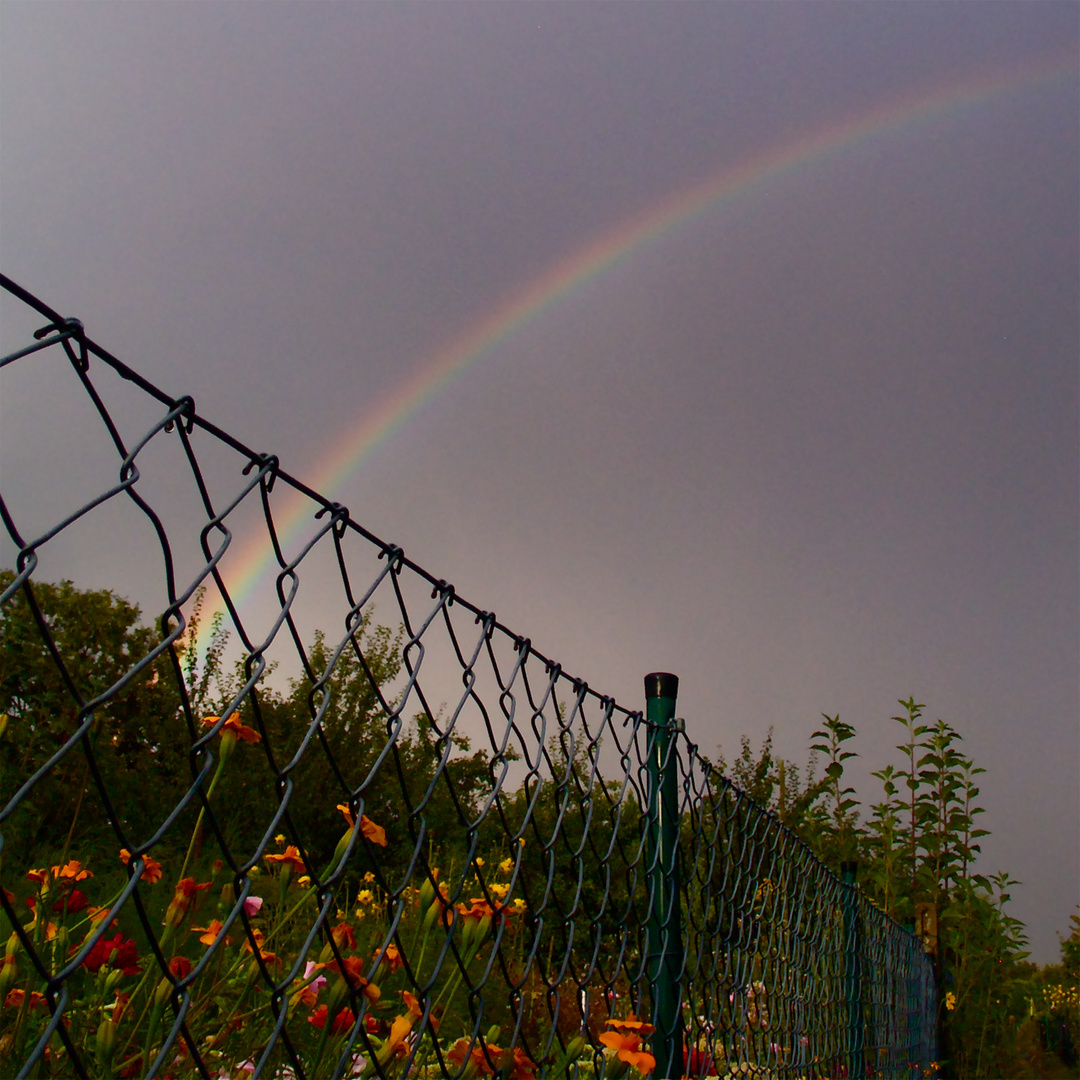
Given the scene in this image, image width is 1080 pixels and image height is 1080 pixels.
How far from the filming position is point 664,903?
157 centimetres

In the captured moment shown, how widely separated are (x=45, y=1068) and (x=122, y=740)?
535 centimetres

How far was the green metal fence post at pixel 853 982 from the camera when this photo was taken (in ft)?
9.77

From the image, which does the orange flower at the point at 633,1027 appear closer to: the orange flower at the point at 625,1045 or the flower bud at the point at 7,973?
the orange flower at the point at 625,1045

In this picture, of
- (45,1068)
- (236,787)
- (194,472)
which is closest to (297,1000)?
(45,1068)

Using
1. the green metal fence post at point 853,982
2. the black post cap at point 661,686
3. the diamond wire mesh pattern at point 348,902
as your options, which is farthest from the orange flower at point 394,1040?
the green metal fence post at point 853,982

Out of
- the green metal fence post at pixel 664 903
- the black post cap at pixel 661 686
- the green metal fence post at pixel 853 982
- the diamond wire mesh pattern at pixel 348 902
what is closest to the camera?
the diamond wire mesh pattern at pixel 348 902

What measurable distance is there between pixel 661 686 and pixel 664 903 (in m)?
0.38

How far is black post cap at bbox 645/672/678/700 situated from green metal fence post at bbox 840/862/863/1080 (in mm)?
1685

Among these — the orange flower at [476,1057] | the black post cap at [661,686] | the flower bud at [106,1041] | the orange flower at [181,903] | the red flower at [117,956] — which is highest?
the black post cap at [661,686]

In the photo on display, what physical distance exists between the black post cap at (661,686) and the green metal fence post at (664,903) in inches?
1.6

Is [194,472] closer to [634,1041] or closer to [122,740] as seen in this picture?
[634,1041]

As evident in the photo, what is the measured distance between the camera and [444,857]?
561cm

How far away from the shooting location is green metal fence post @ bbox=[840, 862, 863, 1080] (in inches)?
117

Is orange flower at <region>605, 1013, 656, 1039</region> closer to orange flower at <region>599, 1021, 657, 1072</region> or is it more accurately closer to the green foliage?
orange flower at <region>599, 1021, 657, 1072</region>
